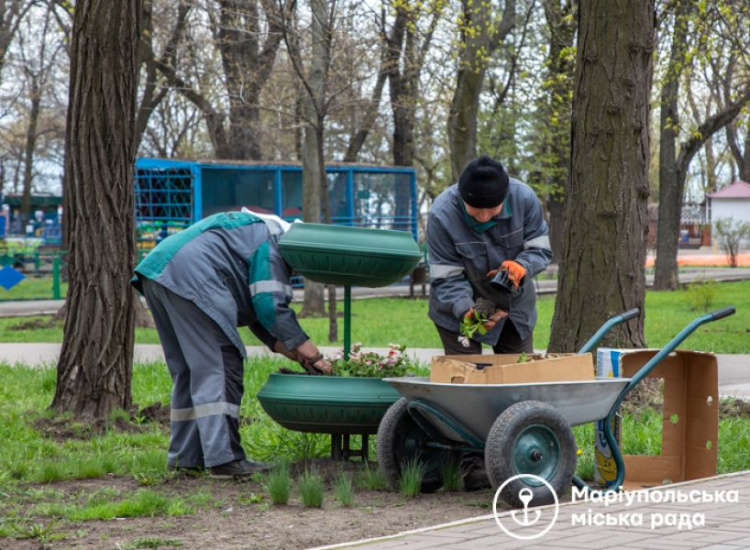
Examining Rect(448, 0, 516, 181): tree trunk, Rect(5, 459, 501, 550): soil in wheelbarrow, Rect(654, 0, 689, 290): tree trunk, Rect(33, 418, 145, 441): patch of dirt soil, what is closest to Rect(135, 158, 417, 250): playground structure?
Rect(448, 0, 516, 181): tree trunk

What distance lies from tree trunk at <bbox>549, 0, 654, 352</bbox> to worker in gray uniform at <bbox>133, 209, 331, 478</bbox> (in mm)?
2817

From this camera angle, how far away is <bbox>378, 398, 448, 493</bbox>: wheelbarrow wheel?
5645mm

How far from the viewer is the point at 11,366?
1196 cm

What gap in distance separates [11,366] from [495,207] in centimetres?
751

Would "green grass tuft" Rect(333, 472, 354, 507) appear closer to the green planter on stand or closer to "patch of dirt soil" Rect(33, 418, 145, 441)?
the green planter on stand

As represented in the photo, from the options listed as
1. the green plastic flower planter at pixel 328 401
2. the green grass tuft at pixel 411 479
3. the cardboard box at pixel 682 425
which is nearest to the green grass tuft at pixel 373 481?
the green grass tuft at pixel 411 479

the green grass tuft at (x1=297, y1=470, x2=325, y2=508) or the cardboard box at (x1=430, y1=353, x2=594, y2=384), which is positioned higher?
the cardboard box at (x1=430, y1=353, x2=594, y2=384)

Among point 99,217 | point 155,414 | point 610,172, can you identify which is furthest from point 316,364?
point 610,172

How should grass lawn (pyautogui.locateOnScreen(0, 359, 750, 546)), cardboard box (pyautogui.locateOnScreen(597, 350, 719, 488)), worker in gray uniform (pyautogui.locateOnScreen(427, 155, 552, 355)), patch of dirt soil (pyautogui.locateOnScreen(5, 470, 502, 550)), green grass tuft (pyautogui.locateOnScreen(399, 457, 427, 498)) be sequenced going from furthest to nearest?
cardboard box (pyautogui.locateOnScreen(597, 350, 719, 488)) < worker in gray uniform (pyautogui.locateOnScreen(427, 155, 552, 355)) < green grass tuft (pyautogui.locateOnScreen(399, 457, 427, 498)) < grass lawn (pyautogui.locateOnScreen(0, 359, 750, 546)) < patch of dirt soil (pyautogui.locateOnScreen(5, 470, 502, 550))

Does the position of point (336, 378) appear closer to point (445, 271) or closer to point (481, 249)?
point (445, 271)

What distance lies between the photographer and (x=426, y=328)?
17.5m

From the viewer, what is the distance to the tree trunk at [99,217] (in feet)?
26.7

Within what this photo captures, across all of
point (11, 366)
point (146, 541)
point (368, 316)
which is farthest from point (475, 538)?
point (368, 316)

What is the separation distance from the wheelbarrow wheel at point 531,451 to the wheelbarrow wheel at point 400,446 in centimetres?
66
